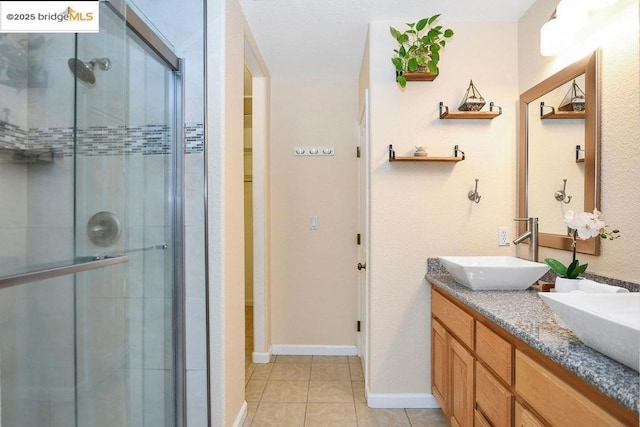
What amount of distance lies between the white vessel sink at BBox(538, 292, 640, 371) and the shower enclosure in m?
1.47

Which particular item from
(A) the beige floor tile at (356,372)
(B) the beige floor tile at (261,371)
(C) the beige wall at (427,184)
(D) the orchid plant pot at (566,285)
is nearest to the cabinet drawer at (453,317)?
(C) the beige wall at (427,184)

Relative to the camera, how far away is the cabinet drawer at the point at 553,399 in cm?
82

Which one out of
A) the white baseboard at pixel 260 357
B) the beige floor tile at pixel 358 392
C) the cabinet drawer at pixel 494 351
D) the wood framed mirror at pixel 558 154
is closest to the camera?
the cabinet drawer at pixel 494 351

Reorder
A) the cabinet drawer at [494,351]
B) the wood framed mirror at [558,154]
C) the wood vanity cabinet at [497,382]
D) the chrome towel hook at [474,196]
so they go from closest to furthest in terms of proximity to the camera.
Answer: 1. the wood vanity cabinet at [497,382]
2. the cabinet drawer at [494,351]
3. the wood framed mirror at [558,154]
4. the chrome towel hook at [474,196]

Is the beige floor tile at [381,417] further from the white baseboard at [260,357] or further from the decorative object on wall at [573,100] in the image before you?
the decorative object on wall at [573,100]

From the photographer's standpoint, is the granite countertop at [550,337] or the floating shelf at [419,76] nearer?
the granite countertop at [550,337]

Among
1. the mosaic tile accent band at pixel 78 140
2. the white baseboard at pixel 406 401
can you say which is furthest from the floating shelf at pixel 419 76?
the white baseboard at pixel 406 401

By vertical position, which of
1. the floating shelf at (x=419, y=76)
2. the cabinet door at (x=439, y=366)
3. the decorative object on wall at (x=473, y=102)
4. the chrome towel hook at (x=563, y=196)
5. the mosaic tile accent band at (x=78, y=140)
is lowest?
the cabinet door at (x=439, y=366)

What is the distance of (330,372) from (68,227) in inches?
86.7

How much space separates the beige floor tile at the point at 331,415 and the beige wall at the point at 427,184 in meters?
0.34

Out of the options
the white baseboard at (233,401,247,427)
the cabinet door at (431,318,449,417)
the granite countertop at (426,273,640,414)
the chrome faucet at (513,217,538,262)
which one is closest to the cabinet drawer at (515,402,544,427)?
the granite countertop at (426,273,640,414)

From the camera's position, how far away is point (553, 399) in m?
0.98

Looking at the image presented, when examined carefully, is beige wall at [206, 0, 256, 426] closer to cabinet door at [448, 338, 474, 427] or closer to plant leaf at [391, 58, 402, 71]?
plant leaf at [391, 58, 402, 71]

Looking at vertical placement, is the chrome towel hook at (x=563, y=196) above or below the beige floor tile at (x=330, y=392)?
above
